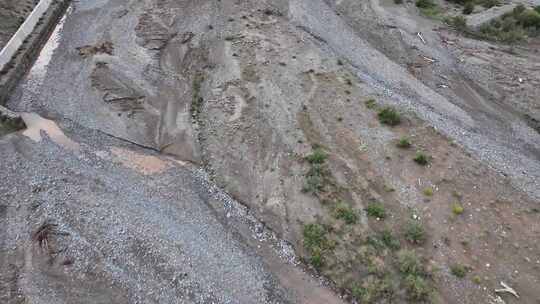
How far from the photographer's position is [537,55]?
2838cm

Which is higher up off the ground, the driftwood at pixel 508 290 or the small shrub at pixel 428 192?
the small shrub at pixel 428 192

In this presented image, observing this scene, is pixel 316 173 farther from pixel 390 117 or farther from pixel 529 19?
pixel 529 19

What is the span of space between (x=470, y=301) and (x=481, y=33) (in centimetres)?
2396

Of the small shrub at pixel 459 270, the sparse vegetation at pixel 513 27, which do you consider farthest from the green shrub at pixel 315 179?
the sparse vegetation at pixel 513 27

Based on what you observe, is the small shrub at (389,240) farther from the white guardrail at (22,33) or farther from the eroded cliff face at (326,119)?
the white guardrail at (22,33)

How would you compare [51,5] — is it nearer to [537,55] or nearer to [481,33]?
[481,33]

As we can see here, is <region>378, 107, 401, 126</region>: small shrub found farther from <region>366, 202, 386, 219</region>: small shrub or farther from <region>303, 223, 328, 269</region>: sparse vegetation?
<region>303, 223, 328, 269</region>: sparse vegetation

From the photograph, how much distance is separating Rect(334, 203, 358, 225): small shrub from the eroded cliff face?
6 centimetres

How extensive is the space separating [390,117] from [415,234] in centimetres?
776

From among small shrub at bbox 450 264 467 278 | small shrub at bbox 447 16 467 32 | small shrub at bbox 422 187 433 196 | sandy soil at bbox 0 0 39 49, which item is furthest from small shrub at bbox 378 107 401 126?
sandy soil at bbox 0 0 39 49

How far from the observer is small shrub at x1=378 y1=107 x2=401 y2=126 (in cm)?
2239

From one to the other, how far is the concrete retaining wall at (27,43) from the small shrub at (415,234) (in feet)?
80.2

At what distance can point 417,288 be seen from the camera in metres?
15.2

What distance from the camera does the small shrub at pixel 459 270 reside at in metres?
15.7
